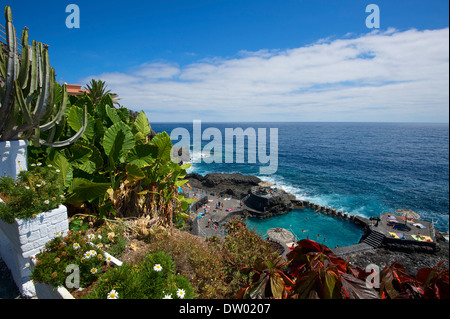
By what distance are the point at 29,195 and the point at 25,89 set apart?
3.25 m

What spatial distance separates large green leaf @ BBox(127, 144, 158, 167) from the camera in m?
6.96

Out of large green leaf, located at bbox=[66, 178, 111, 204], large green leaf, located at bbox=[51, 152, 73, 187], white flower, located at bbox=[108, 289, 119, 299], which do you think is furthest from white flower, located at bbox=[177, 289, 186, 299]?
large green leaf, located at bbox=[51, 152, 73, 187]

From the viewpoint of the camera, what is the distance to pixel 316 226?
28.8 metres

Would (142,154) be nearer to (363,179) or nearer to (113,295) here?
(113,295)

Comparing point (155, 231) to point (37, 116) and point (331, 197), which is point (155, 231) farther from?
point (331, 197)

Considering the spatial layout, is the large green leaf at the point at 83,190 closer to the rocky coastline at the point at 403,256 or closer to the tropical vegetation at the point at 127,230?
the tropical vegetation at the point at 127,230

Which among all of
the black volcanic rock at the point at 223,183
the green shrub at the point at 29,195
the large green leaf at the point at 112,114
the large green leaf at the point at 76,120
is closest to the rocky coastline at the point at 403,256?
the black volcanic rock at the point at 223,183

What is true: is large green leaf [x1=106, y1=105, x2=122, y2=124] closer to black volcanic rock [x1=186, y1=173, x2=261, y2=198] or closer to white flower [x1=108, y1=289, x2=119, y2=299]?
white flower [x1=108, y1=289, x2=119, y2=299]

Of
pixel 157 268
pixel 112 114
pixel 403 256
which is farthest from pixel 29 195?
pixel 403 256

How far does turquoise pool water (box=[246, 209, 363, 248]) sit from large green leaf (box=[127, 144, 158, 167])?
66.4 feet

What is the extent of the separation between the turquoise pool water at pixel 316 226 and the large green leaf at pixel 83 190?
21084 mm

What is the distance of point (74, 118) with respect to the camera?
6.77m
